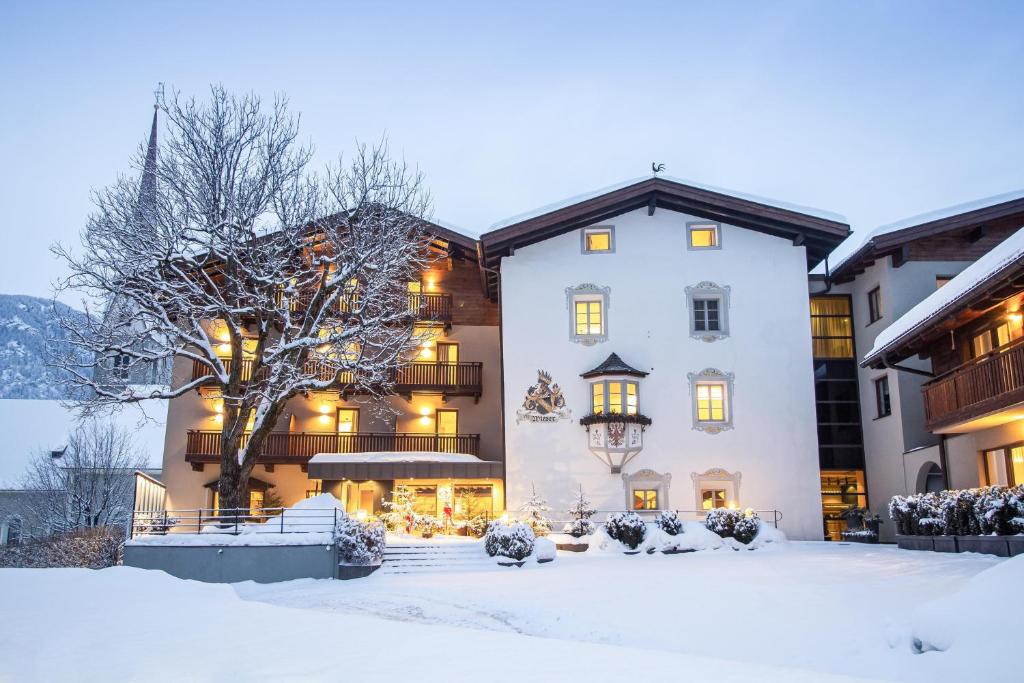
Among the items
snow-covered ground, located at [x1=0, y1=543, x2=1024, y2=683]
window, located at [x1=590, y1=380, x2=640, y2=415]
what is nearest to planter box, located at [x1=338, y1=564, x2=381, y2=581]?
snow-covered ground, located at [x1=0, y1=543, x2=1024, y2=683]

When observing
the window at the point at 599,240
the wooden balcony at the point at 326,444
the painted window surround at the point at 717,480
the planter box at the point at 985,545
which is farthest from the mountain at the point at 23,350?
the planter box at the point at 985,545

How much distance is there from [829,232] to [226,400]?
19.5 metres

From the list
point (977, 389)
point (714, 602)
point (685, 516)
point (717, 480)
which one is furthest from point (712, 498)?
point (714, 602)

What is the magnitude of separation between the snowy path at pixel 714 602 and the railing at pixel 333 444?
10.5 metres

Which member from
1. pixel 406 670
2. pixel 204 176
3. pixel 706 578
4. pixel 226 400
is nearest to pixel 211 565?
pixel 226 400

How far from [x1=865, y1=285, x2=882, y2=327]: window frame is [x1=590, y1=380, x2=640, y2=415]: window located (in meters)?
8.75

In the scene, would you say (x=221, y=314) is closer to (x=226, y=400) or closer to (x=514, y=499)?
(x=226, y=400)

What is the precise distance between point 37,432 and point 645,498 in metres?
32.9

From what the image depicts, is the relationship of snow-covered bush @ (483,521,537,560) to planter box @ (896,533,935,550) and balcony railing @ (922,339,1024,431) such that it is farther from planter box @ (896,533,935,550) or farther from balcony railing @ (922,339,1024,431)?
balcony railing @ (922,339,1024,431)

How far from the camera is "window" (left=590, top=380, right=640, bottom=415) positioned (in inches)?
1096

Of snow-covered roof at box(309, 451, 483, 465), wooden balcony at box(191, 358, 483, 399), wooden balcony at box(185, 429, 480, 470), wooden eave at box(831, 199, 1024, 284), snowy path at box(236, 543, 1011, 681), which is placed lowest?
snowy path at box(236, 543, 1011, 681)

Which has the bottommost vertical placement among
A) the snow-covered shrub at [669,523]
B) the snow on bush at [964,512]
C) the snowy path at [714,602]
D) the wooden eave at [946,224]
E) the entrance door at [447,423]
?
the snowy path at [714,602]

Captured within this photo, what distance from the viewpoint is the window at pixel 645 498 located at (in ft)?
91.2

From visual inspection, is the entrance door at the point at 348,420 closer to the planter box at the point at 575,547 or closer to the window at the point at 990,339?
the planter box at the point at 575,547
